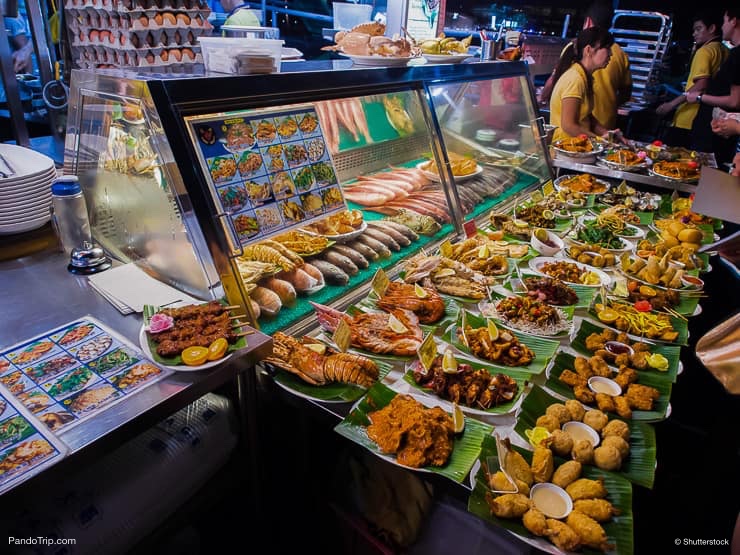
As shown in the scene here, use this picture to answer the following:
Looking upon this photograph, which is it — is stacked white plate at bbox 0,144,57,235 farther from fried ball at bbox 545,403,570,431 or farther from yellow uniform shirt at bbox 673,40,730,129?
yellow uniform shirt at bbox 673,40,730,129

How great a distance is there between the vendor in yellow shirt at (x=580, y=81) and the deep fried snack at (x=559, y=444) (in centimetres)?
490

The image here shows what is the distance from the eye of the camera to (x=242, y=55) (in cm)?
211

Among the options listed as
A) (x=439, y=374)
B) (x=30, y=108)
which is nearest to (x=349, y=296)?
(x=439, y=374)

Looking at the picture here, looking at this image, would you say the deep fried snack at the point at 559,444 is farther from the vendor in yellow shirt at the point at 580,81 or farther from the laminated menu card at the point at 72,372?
the vendor in yellow shirt at the point at 580,81

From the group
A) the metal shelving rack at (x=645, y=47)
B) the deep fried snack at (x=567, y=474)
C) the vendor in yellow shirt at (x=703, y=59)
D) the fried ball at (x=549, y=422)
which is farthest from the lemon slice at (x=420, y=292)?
the metal shelving rack at (x=645, y=47)

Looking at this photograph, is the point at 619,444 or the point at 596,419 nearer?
the point at 619,444

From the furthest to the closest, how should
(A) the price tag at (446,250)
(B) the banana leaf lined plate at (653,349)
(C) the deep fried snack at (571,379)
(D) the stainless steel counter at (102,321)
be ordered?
(A) the price tag at (446,250), (B) the banana leaf lined plate at (653,349), (C) the deep fried snack at (571,379), (D) the stainless steel counter at (102,321)

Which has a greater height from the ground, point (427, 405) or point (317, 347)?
point (317, 347)

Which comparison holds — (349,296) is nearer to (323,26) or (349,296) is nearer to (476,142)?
(476,142)

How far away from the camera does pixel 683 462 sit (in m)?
3.41

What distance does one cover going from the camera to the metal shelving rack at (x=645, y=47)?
11508 millimetres

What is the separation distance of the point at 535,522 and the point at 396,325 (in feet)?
3.34

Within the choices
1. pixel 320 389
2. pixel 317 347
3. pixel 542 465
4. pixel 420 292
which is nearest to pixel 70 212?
pixel 317 347

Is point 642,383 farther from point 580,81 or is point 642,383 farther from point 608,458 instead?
point 580,81
